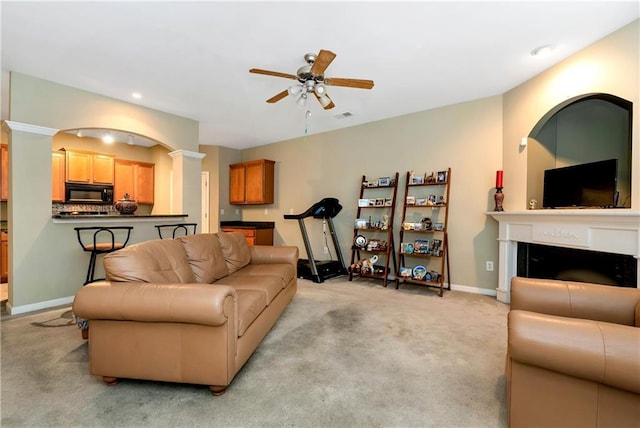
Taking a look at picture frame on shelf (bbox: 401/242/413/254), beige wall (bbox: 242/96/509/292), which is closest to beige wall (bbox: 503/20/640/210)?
beige wall (bbox: 242/96/509/292)

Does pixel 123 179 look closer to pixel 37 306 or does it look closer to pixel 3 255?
pixel 3 255

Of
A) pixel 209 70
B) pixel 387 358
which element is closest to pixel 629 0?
pixel 387 358

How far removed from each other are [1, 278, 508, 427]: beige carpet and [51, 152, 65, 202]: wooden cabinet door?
306 centimetres

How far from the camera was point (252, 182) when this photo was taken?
6184mm

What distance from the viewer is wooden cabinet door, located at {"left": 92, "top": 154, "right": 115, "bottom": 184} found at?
18.1 ft

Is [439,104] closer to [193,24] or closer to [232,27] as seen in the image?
[232,27]

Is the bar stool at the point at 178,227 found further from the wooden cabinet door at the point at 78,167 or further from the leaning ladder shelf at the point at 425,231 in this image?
the leaning ladder shelf at the point at 425,231

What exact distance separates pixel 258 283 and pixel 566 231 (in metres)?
2.91

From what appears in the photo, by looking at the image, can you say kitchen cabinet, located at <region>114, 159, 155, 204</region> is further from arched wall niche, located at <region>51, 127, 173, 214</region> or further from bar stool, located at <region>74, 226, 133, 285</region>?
bar stool, located at <region>74, 226, 133, 285</region>

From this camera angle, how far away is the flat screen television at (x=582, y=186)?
2510 millimetres

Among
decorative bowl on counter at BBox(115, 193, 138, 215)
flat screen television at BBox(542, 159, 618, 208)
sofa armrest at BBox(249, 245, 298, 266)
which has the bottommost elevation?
sofa armrest at BBox(249, 245, 298, 266)

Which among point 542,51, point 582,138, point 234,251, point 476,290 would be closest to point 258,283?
point 234,251

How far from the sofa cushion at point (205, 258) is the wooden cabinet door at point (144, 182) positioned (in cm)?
427

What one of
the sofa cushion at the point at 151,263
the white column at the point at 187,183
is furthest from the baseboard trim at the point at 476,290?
the white column at the point at 187,183
